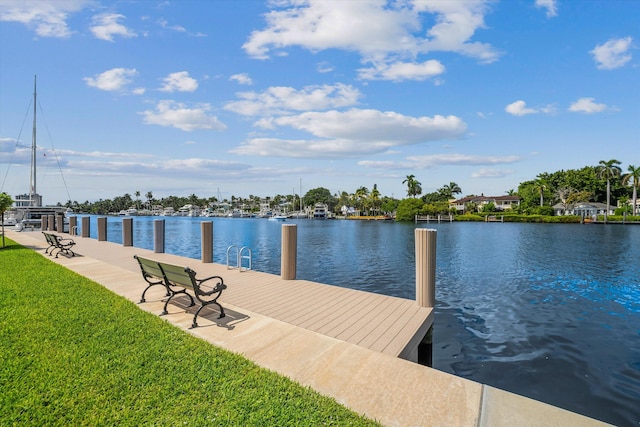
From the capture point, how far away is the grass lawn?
313 centimetres

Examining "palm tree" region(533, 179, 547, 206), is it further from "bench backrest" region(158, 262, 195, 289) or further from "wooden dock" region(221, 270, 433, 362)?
"bench backrest" region(158, 262, 195, 289)

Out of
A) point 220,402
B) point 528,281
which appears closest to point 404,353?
point 220,402

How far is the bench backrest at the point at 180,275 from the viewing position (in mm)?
5632

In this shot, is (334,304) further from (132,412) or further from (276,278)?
(132,412)

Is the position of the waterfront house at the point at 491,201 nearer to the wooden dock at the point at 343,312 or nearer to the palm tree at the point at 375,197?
the palm tree at the point at 375,197

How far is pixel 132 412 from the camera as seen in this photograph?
320cm

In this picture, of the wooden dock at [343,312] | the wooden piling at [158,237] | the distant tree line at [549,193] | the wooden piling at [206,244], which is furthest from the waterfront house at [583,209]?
the wooden piling at [158,237]

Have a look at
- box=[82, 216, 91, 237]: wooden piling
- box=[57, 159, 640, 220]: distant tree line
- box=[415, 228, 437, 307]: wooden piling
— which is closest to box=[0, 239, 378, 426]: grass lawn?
box=[415, 228, 437, 307]: wooden piling

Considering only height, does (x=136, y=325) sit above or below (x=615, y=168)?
below

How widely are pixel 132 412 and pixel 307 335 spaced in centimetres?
260

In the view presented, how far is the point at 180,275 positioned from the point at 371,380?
3810mm

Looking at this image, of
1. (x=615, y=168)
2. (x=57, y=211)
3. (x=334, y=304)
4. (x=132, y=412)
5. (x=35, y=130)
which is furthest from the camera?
(x=615, y=168)

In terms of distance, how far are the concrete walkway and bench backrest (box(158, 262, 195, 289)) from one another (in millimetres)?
684

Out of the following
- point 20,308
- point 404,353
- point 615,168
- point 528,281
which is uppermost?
point 615,168
